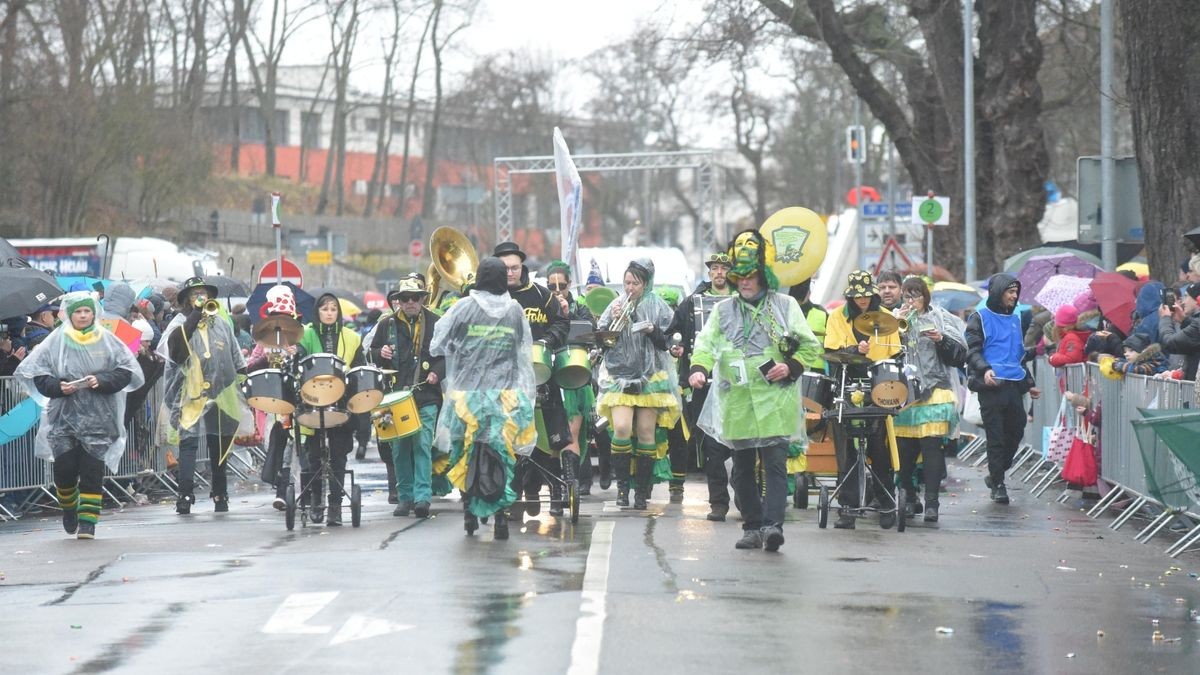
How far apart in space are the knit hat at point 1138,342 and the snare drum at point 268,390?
20.2 feet

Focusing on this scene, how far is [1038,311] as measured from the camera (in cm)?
2023

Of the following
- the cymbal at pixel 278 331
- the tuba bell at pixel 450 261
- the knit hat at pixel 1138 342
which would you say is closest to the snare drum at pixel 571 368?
the tuba bell at pixel 450 261

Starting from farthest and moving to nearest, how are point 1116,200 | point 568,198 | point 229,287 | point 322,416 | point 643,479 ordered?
1. point 229,287
2. point 1116,200
3. point 568,198
4. point 643,479
5. point 322,416

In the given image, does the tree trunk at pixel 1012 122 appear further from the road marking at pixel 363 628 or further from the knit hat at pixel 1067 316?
the road marking at pixel 363 628

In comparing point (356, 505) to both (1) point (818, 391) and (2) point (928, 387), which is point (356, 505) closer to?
(1) point (818, 391)

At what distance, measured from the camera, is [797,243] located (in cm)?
1430

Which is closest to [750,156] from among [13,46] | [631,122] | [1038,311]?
[631,122]

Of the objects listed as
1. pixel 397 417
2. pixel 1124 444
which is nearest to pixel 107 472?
pixel 397 417

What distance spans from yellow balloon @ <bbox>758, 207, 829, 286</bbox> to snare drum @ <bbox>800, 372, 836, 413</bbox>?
1291 mm

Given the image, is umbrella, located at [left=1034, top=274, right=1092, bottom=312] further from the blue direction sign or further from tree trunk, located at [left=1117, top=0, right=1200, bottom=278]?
the blue direction sign

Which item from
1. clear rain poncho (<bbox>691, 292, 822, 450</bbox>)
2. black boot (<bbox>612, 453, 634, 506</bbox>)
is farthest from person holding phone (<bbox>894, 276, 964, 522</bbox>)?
clear rain poncho (<bbox>691, 292, 822, 450</bbox>)

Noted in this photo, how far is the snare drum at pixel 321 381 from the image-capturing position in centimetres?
1316

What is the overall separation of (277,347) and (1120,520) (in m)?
5.90

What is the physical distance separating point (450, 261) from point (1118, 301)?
517cm
